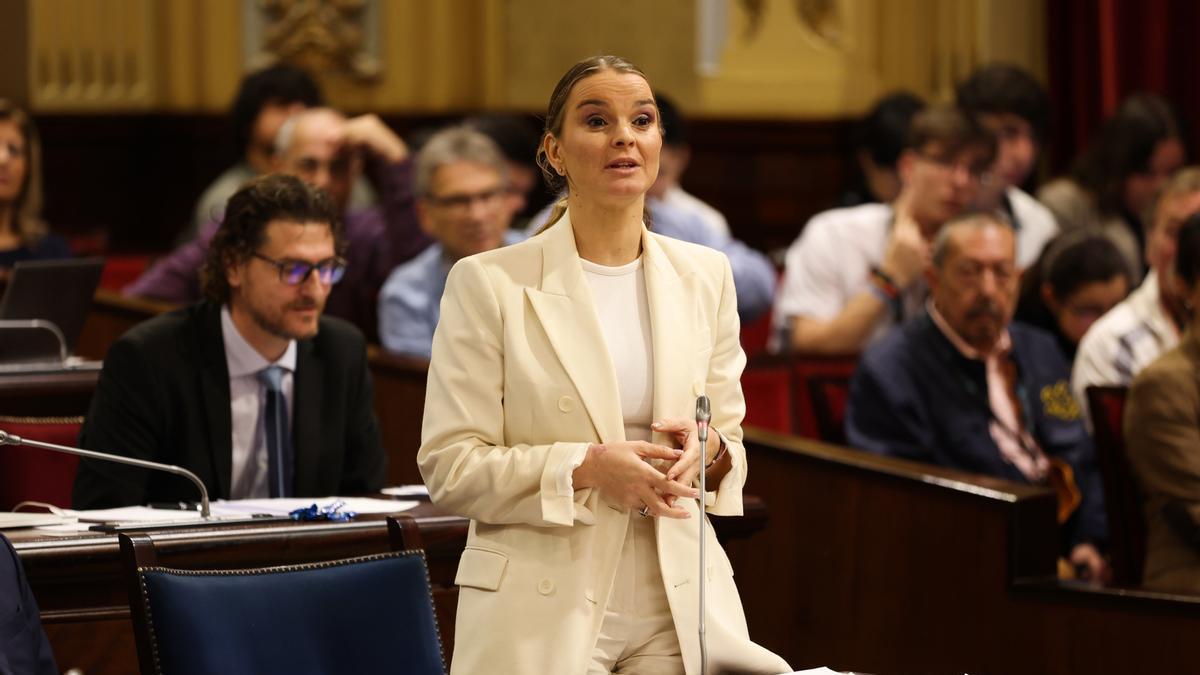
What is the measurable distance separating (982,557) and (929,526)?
150mm

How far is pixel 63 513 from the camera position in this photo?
3.27m

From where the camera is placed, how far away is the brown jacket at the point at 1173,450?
398 cm

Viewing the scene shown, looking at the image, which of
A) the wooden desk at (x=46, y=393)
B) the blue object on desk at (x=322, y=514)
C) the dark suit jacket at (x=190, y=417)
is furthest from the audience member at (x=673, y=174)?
the blue object on desk at (x=322, y=514)

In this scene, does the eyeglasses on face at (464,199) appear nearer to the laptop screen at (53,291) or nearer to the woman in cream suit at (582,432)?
the laptop screen at (53,291)

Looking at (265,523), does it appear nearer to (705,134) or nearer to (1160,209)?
(1160,209)

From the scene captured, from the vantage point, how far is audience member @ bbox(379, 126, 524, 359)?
510 cm

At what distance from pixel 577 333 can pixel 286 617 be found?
570 mm

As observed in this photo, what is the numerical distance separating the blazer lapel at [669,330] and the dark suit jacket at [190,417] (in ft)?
4.59

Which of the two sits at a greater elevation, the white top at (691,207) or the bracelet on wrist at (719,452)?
the white top at (691,207)

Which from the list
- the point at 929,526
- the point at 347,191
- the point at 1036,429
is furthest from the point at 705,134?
the point at 929,526

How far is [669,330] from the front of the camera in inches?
95.9

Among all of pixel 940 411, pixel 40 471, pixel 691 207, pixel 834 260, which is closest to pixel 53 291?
pixel 40 471

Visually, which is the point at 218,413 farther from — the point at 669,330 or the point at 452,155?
the point at 452,155

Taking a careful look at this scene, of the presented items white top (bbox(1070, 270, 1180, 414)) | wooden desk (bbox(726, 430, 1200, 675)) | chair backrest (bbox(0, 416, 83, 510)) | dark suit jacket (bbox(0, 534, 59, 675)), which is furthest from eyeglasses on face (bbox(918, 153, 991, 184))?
dark suit jacket (bbox(0, 534, 59, 675))
